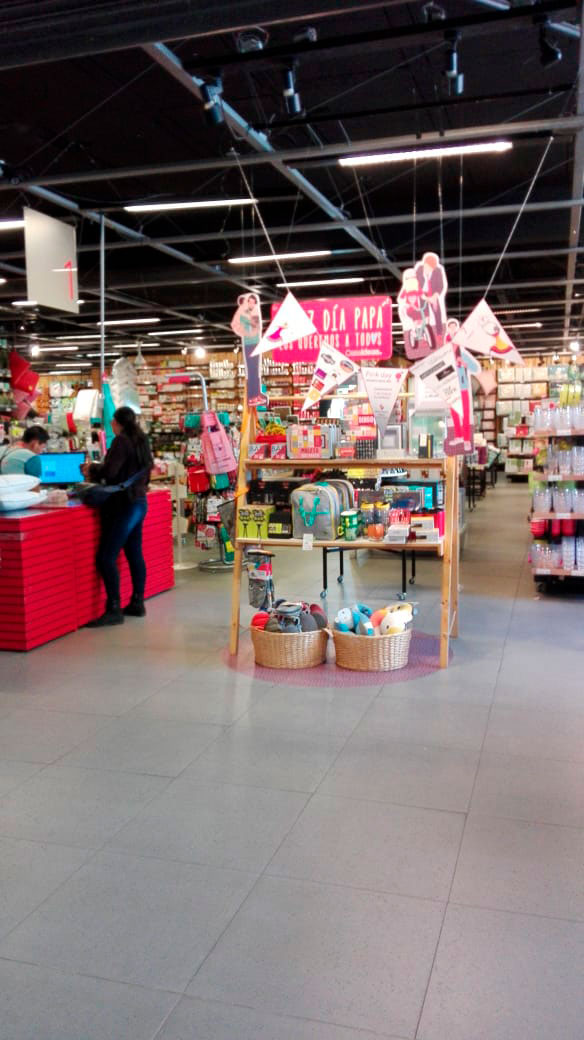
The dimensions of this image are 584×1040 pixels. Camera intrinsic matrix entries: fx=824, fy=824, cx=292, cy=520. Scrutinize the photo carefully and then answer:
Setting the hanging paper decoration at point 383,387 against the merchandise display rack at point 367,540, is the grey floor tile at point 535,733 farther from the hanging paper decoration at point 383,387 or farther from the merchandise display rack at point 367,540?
the hanging paper decoration at point 383,387

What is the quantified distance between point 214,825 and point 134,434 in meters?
3.68

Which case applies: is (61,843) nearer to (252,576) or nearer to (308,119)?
(252,576)

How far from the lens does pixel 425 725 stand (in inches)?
153

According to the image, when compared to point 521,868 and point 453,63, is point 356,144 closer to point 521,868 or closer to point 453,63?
point 453,63

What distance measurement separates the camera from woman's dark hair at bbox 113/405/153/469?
237 inches

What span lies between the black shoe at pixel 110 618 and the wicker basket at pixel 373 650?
6.35 feet

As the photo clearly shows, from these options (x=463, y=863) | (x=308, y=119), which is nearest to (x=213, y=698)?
(x=463, y=863)

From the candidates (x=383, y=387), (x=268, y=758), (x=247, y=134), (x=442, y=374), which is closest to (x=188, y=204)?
(x=247, y=134)

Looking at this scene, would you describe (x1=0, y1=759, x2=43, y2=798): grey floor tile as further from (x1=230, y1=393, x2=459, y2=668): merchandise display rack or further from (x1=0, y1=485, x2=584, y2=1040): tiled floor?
(x1=230, y1=393, x2=459, y2=668): merchandise display rack

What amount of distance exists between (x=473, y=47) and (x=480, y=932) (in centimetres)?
712

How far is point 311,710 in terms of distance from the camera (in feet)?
13.5

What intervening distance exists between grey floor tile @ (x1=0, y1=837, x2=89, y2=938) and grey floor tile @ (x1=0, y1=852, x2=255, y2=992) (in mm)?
38

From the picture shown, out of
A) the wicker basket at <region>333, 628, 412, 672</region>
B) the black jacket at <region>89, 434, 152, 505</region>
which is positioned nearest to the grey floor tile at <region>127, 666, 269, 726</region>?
the wicker basket at <region>333, 628, 412, 672</region>

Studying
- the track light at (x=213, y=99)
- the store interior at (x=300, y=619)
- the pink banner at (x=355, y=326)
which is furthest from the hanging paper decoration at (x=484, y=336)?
the track light at (x=213, y=99)
